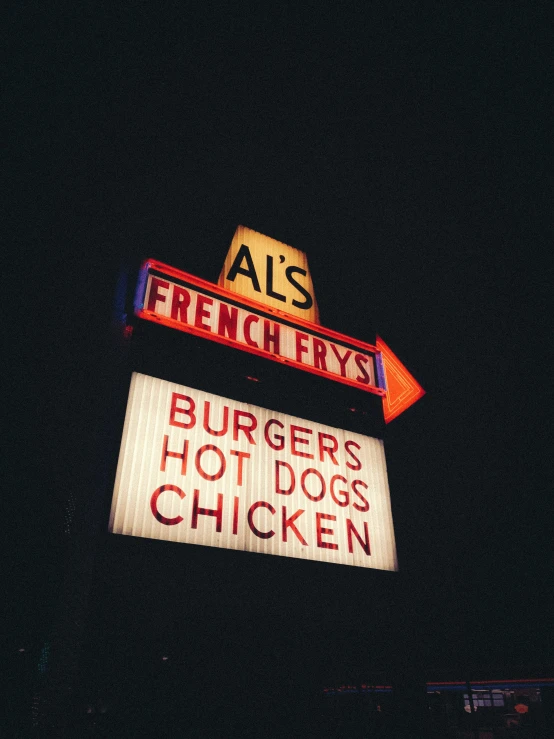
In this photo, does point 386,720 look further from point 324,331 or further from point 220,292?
point 220,292

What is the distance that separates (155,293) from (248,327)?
105cm

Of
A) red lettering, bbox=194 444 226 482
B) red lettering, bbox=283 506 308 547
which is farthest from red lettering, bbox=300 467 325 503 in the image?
red lettering, bbox=194 444 226 482

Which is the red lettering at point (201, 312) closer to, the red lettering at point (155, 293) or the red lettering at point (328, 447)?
the red lettering at point (155, 293)

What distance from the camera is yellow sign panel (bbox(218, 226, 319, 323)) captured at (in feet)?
18.8

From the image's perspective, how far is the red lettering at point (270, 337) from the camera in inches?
189

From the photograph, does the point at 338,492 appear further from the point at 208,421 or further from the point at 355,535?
the point at 208,421

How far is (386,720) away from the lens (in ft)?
13.5

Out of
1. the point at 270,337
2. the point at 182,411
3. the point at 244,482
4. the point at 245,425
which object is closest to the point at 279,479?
the point at 244,482

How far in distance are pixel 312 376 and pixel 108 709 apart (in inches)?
133

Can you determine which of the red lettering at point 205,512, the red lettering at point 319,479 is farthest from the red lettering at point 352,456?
the red lettering at point 205,512

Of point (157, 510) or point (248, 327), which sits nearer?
point (157, 510)

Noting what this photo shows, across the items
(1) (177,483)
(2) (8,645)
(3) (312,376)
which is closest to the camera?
(1) (177,483)

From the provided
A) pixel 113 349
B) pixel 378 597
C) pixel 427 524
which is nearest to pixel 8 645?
pixel 427 524

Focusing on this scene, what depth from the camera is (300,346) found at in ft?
16.4
